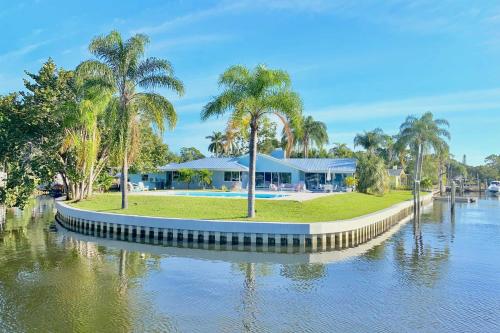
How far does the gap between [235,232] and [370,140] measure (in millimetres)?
62264

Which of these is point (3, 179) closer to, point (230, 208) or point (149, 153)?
point (149, 153)

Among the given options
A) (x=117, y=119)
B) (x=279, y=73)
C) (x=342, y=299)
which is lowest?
(x=342, y=299)

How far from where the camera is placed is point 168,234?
21.8m

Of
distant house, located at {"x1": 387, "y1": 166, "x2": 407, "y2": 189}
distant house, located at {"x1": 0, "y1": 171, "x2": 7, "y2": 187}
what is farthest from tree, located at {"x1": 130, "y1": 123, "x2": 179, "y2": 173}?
distant house, located at {"x1": 387, "y1": 166, "x2": 407, "y2": 189}

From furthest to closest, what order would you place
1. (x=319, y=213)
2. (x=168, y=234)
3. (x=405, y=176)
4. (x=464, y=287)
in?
1. (x=405, y=176)
2. (x=319, y=213)
3. (x=168, y=234)
4. (x=464, y=287)

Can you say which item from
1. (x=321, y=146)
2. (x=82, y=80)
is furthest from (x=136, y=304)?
(x=321, y=146)

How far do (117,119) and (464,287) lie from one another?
2089cm

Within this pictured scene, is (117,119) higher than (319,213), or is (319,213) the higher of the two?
(117,119)

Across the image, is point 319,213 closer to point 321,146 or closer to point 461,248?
point 461,248

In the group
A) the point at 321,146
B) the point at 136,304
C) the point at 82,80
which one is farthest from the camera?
the point at 321,146

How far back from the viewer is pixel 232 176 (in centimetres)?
5203

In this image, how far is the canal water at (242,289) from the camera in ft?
33.7

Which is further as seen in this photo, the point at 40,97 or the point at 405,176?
the point at 405,176

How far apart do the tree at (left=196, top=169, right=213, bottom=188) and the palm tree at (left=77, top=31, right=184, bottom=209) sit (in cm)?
2156
